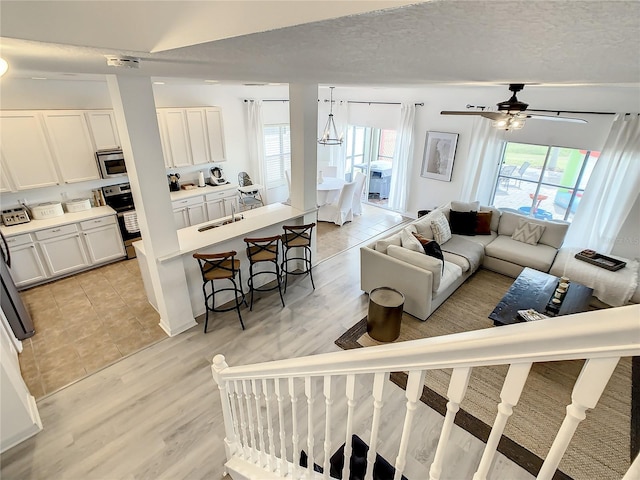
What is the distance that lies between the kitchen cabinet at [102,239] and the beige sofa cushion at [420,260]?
4253 mm

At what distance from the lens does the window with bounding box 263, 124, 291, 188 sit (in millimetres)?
7329

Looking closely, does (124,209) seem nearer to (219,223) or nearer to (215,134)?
(219,223)

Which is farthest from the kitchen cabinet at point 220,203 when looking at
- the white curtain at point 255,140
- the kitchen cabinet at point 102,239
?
the kitchen cabinet at point 102,239

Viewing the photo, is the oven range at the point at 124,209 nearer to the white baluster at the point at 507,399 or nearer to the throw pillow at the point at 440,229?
the throw pillow at the point at 440,229

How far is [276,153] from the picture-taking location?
7.55 metres

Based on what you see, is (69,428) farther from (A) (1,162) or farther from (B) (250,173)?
(B) (250,173)

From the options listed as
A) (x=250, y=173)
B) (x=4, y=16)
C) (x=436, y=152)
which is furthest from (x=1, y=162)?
(x=436, y=152)

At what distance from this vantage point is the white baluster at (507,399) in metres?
0.56

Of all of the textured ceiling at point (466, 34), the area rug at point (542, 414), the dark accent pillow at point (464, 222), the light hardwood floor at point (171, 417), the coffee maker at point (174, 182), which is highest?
the textured ceiling at point (466, 34)

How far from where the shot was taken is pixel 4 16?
608 millimetres

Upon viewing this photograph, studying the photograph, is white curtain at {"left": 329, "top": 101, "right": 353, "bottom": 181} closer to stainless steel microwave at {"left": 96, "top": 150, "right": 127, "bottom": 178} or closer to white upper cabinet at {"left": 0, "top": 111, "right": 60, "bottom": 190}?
stainless steel microwave at {"left": 96, "top": 150, "right": 127, "bottom": 178}

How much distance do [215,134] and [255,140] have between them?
1.10m

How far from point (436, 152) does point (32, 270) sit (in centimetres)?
700

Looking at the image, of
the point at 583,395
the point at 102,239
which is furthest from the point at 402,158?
the point at 583,395
